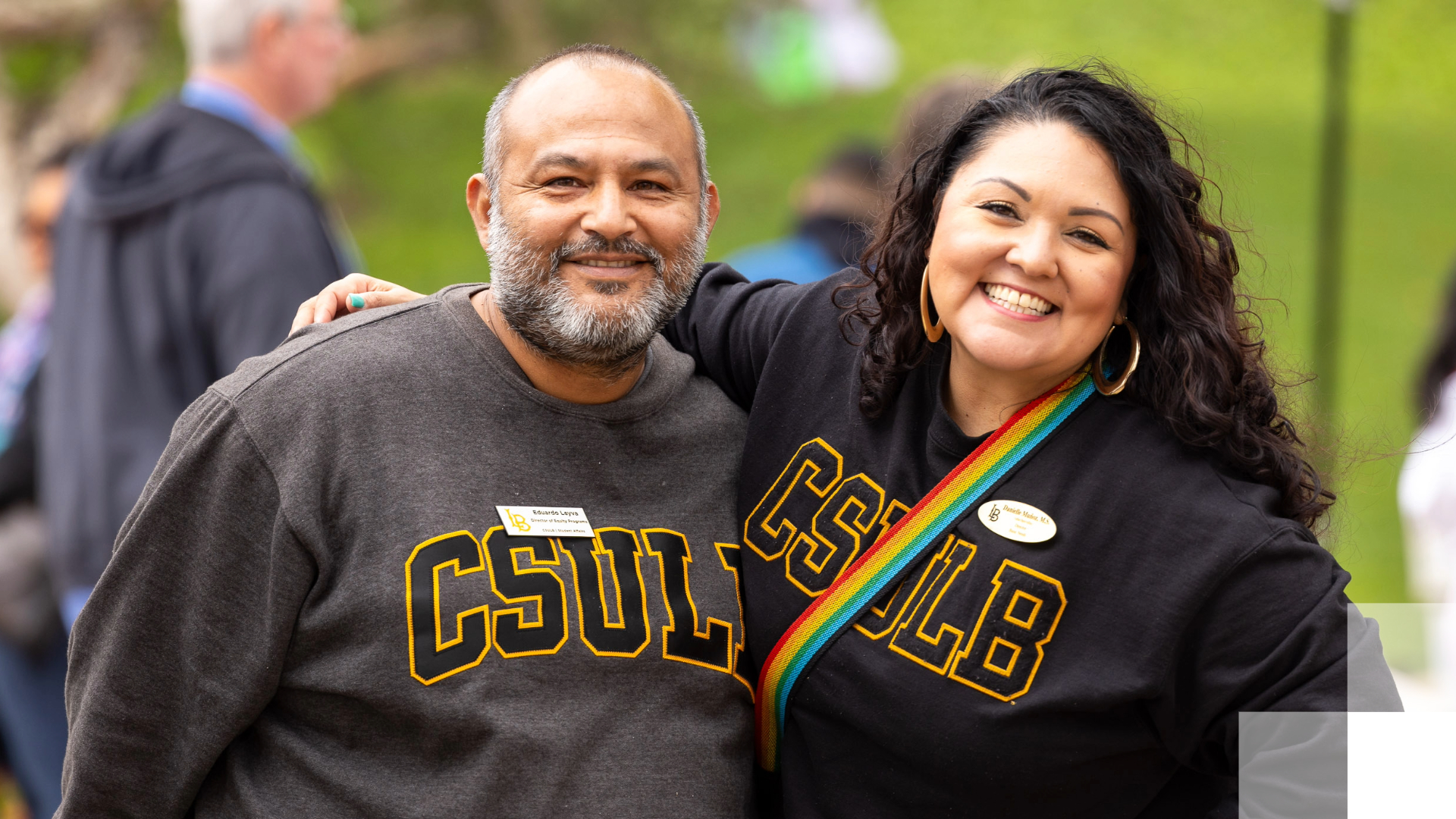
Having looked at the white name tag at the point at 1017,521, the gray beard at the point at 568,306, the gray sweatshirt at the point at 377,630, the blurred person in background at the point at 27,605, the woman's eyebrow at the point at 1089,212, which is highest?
the woman's eyebrow at the point at 1089,212

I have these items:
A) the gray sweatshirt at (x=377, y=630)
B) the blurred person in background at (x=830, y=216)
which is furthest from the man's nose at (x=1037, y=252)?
the blurred person in background at (x=830, y=216)

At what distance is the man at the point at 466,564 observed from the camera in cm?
215

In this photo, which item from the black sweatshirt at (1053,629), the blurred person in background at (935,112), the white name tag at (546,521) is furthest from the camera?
the blurred person in background at (935,112)

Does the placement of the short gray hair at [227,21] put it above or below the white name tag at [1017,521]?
above

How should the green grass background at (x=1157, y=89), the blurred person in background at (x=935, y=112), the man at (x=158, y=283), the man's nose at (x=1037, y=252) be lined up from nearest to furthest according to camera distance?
1. the man's nose at (x=1037, y=252)
2. the blurred person in background at (x=935, y=112)
3. the man at (x=158, y=283)
4. the green grass background at (x=1157, y=89)

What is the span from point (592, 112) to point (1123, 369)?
1.03 meters

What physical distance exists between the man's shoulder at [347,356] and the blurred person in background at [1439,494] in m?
2.89

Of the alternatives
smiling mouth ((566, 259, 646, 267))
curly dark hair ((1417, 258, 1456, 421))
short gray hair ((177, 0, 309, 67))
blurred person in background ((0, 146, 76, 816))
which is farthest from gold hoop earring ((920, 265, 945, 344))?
blurred person in background ((0, 146, 76, 816))

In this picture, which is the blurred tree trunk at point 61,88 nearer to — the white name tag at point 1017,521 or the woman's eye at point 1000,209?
the woman's eye at point 1000,209

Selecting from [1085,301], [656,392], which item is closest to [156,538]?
[656,392]

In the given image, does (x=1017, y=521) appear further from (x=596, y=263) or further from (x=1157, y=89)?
(x=1157, y=89)

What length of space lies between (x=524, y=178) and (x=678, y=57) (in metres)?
7.76

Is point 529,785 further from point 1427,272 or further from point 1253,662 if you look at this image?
point 1427,272

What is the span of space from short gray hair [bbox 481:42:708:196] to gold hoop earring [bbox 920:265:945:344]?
453 millimetres
